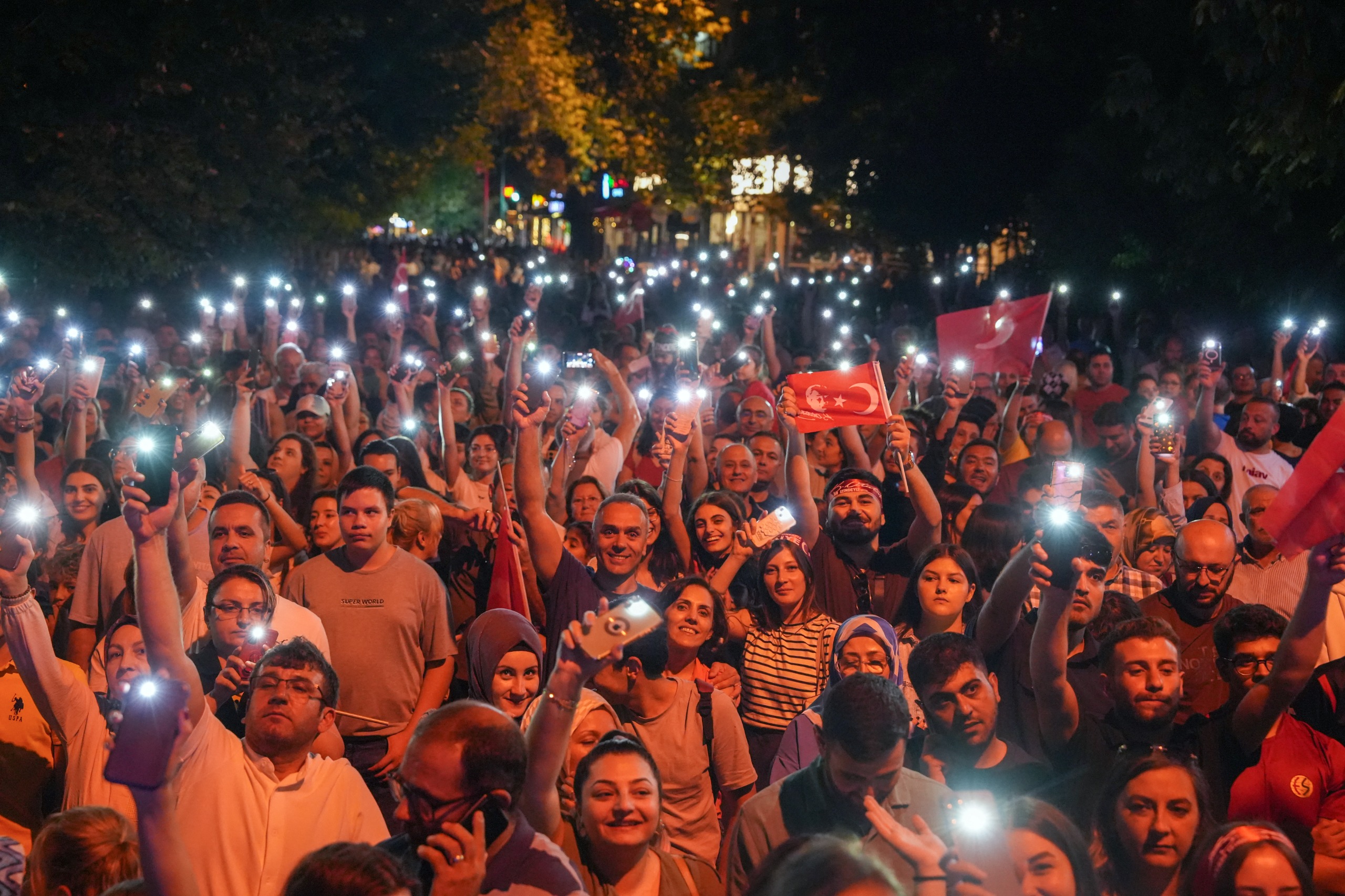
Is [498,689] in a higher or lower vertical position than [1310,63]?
lower

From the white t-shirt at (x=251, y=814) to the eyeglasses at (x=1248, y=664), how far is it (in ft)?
10.1

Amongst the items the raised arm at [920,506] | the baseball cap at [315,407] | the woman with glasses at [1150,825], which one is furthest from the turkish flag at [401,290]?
the woman with glasses at [1150,825]

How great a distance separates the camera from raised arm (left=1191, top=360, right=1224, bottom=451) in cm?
908

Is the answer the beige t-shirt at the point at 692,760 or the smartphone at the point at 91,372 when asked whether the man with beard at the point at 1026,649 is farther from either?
the smartphone at the point at 91,372

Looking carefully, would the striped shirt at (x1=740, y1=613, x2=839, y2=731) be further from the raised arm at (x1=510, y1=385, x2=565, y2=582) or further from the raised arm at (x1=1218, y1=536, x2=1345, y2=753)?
the raised arm at (x1=1218, y1=536, x2=1345, y2=753)

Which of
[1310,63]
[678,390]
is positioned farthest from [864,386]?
[1310,63]

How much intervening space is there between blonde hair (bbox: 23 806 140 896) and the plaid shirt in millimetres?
4436

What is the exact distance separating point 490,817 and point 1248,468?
6999 millimetres

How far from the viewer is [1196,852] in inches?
145

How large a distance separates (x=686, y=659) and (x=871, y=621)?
1.00 metres

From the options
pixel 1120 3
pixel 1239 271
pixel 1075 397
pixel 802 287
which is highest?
pixel 1120 3

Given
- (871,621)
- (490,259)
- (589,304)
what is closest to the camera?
(871,621)

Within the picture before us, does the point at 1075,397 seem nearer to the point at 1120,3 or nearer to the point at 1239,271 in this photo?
the point at 1239,271

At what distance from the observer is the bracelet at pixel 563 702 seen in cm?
360
